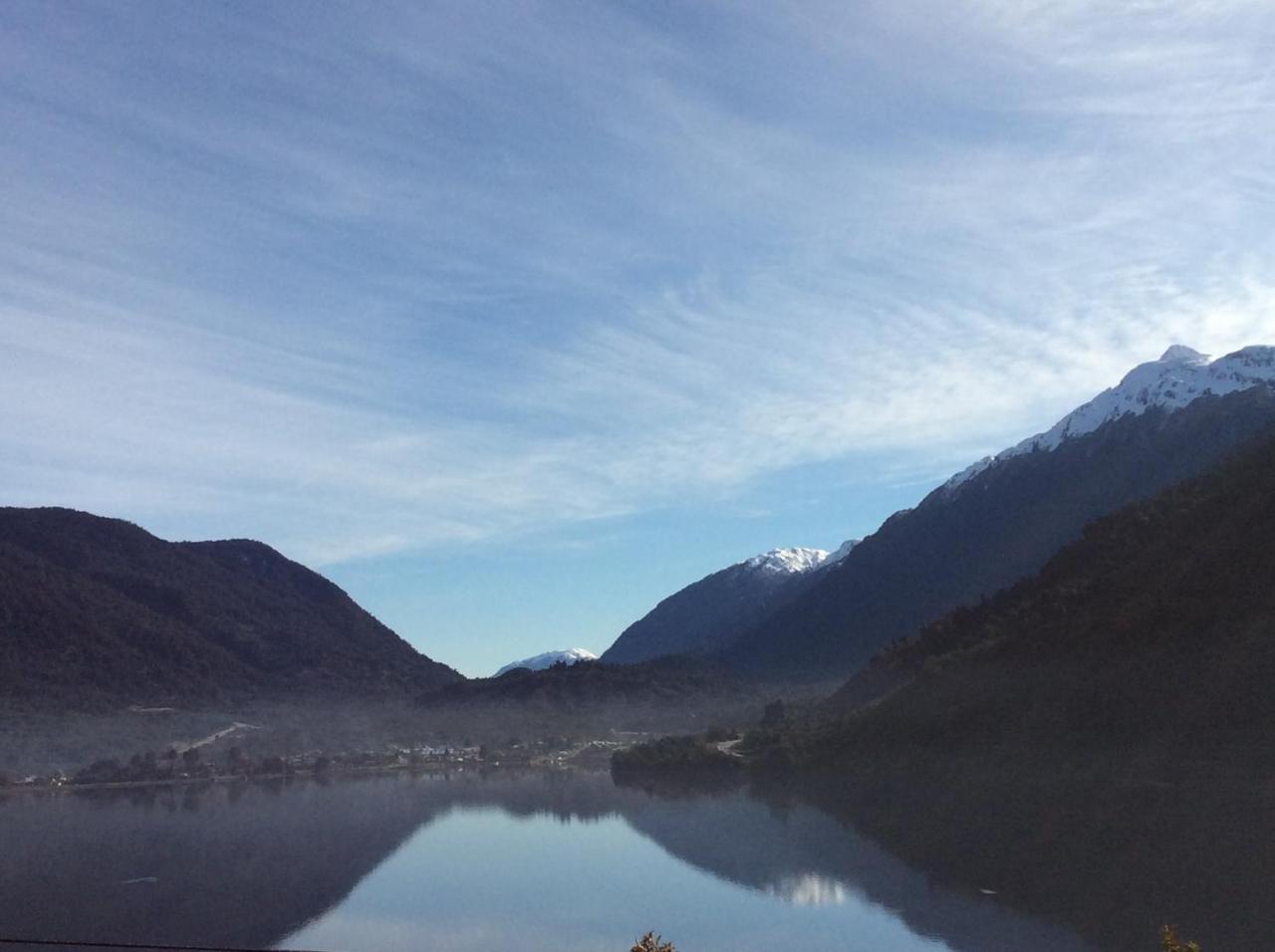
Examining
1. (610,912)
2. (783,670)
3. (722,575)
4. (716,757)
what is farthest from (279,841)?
(722,575)

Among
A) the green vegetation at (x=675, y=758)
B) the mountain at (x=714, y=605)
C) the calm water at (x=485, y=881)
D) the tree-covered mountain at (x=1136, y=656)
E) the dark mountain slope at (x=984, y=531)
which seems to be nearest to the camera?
the calm water at (x=485, y=881)

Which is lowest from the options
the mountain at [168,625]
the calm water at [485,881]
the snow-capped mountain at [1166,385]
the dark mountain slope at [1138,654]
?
the calm water at [485,881]

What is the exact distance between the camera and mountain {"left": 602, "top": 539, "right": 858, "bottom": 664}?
341 feet

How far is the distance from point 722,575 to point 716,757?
296ft

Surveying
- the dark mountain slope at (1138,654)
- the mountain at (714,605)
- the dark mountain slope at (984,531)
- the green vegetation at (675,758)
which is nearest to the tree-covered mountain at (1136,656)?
the dark mountain slope at (1138,654)

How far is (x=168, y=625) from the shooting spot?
58.1 m

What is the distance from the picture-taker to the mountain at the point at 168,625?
4972 centimetres

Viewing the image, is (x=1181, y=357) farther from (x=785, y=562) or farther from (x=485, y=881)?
(x=785, y=562)

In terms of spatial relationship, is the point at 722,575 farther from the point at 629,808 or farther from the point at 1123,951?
the point at 1123,951

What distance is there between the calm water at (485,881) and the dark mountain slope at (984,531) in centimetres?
1672

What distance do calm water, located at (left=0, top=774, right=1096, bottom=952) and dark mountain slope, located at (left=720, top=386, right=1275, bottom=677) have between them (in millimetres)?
16717

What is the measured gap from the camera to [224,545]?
252 feet

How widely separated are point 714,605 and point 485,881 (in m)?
96.9

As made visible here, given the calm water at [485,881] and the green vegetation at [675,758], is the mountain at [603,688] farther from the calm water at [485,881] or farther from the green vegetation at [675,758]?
the calm water at [485,881]
